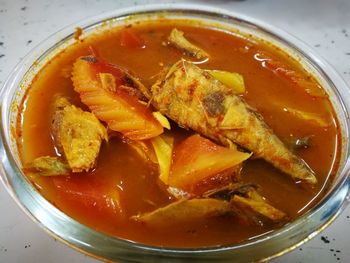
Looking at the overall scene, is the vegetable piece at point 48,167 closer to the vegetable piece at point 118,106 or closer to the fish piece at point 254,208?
the vegetable piece at point 118,106

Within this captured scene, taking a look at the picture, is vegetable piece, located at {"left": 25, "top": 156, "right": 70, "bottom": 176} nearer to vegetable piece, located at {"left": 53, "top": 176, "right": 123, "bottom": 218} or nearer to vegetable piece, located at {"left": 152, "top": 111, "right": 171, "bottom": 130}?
vegetable piece, located at {"left": 53, "top": 176, "right": 123, "bottom": 218}

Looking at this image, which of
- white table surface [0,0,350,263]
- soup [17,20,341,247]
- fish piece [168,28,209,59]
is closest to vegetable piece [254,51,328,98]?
soup [17,20,341,247]

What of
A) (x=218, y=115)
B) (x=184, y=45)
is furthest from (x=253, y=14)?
(x=218, y=115)

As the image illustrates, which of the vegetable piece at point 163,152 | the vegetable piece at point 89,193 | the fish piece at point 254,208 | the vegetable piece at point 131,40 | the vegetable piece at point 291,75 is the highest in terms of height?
the vegetable piece at point 131,40

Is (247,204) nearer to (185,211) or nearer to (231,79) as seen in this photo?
(185,211)

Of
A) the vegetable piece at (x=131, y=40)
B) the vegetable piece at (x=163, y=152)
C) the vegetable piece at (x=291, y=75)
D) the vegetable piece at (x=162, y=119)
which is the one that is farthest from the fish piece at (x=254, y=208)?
the vegetable piece at (x=131, y=40)
